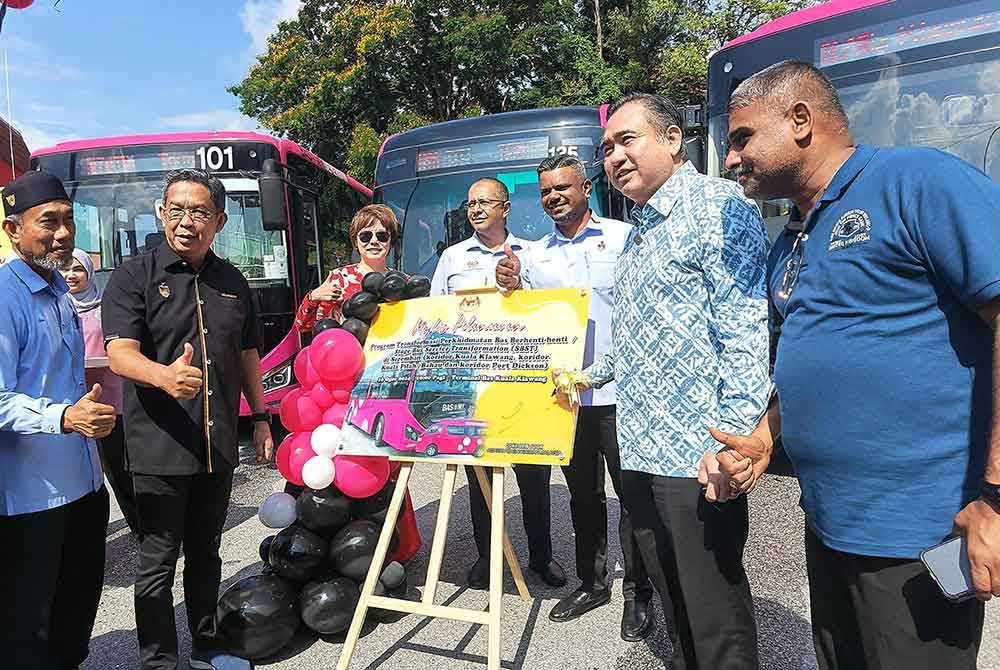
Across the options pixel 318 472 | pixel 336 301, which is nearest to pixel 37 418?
pixel 318 472

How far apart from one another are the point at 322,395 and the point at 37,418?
4.49 feet

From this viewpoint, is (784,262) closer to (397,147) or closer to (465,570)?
(465,570)

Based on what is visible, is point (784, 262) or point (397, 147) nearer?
point (784, 262)

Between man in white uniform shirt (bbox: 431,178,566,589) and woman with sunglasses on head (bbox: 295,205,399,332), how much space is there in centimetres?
41

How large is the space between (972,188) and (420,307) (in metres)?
2.25

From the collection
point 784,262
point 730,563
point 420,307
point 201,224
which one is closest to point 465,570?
point 420,307

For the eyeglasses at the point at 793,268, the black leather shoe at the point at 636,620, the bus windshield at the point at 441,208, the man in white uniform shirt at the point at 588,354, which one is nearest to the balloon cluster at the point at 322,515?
the man in white uniform shirt at the point at 588,354

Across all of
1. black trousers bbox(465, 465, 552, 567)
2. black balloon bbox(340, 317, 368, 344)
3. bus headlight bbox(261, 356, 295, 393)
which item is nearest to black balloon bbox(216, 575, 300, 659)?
black trousers bbox(465, 465, 552, 567)

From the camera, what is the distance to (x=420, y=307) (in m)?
3.05

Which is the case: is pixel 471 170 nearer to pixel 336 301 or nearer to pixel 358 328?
pixel 336 301

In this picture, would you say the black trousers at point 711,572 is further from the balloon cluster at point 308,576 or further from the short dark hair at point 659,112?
the balloon cluster at point 308,576

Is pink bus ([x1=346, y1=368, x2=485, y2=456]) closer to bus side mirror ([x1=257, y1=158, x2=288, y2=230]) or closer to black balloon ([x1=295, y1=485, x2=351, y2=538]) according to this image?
black balloon ([x1=295, y1=485, x2=351, y2=538])

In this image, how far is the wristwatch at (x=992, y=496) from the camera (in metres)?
1.15

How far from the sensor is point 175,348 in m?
2.49
